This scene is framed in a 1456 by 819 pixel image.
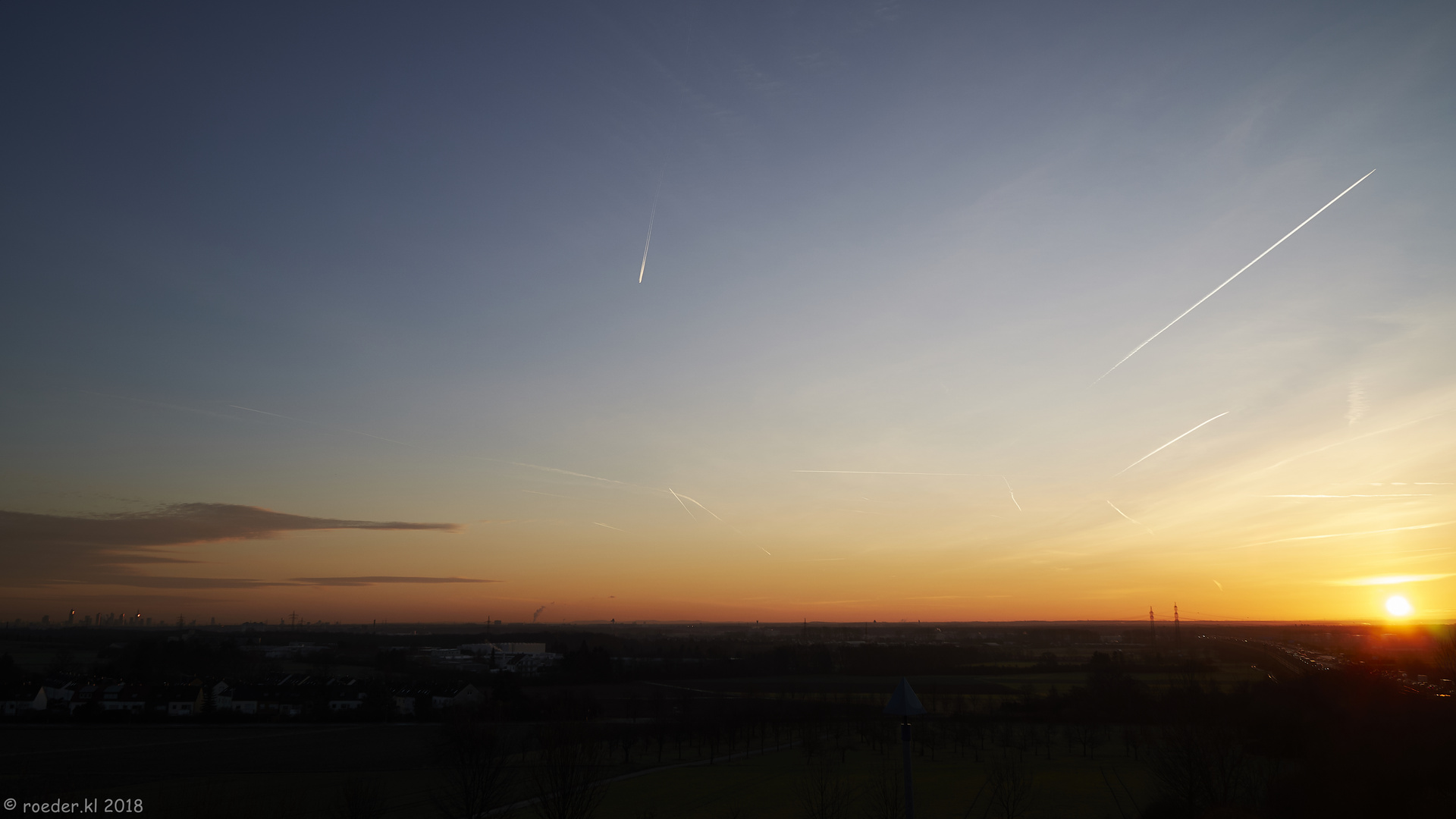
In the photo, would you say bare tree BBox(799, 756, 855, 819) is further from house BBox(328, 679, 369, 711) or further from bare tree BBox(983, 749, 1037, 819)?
house BBox(328, 679, 369, 711)

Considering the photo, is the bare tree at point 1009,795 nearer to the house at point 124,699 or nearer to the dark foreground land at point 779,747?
the dark foreground land at point 779,747

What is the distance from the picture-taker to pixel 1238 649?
159 metres

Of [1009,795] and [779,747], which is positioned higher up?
[1009,795]

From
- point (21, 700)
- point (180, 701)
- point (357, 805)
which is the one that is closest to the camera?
point (357, 805)

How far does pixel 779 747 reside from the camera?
Result: 7325 cm

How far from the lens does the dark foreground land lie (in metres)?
27.4

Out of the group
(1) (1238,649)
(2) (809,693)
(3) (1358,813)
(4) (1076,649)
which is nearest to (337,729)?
(2) (809,693)

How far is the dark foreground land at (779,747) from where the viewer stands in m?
27.4

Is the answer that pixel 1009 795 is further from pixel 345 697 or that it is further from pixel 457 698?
pixel 345 697

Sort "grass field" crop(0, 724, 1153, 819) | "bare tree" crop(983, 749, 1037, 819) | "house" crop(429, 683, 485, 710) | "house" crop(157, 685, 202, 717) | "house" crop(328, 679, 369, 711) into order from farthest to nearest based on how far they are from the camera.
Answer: "house" crop(328, 679, 369, 711) → "house" crop(429, 683, 485, 710) → "house" crop(157, 685, 202, 717) → "grass field" crop(0, 724, 1153, 819) → "bare tree" crop(983, 749, 1037, 819)

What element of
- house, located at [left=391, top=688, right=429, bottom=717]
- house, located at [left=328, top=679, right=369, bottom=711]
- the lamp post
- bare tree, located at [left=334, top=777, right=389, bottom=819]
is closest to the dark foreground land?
bare tree, located at [left=334, top=777, right=389, bottom=819]

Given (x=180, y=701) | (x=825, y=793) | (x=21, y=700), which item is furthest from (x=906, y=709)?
(x=21, y=700)

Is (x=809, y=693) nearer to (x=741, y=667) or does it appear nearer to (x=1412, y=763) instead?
(x=741, y=667)

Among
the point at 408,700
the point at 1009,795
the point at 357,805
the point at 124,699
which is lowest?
the point at 408,700
